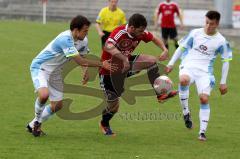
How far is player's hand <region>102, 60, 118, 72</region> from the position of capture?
1093 centimetres

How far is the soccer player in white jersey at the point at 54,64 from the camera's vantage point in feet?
34.9

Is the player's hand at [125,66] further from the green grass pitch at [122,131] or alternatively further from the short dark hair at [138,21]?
the green grass pitch at [122,131]

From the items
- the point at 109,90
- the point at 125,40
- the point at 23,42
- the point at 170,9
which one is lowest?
the point at 23,42

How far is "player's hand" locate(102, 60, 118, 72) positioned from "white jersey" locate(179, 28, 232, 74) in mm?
1231

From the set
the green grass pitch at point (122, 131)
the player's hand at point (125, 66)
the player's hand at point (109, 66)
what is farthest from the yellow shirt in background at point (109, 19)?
the player's hand at point (109, 66)

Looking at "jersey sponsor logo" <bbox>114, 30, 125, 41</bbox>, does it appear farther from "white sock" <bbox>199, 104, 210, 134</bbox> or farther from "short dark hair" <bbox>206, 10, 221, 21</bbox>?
"white sock" <bbox>199, 104, 210, 134</bbox>

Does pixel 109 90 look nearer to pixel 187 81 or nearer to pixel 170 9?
pixel 187 81

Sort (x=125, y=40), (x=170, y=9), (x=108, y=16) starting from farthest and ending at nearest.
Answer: (x=170, y=9)
(x=108, y=16)
(x=125, y=40)

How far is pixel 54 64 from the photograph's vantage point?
11.1 m

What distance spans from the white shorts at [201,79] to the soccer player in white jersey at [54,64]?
1359mm

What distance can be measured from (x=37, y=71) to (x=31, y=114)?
2294 millimetres

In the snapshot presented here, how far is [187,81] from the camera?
11.6 meters

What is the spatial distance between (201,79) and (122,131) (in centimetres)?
165

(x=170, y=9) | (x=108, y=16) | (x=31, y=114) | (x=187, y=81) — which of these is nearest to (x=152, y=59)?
(x=187, y=81)
